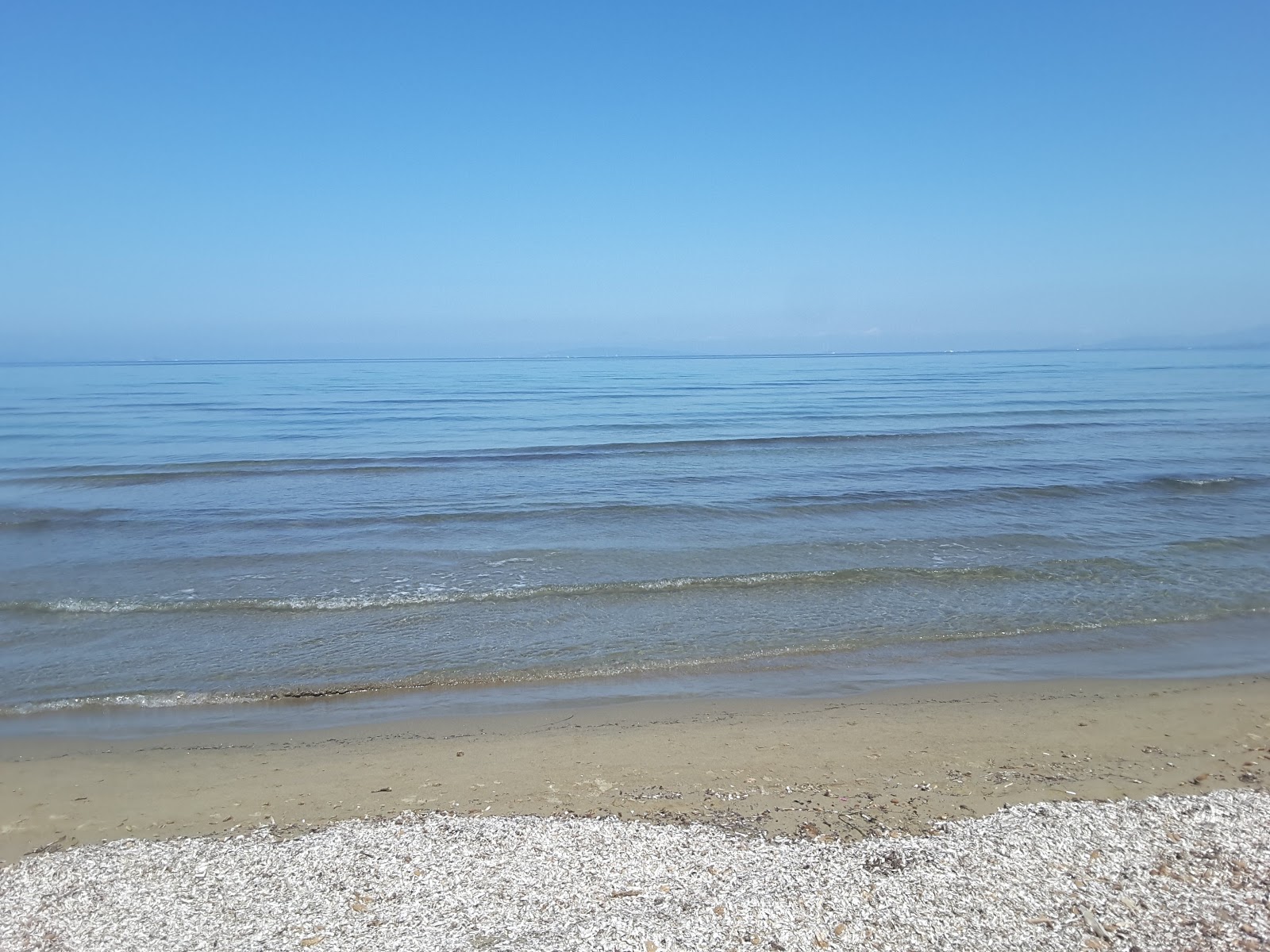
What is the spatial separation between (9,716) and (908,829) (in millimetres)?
9044

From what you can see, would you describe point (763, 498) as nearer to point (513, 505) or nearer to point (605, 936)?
point (513, 505)

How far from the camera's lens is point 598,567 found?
1312 centimetres

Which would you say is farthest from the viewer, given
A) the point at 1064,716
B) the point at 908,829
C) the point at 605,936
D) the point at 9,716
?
the point at 9,716

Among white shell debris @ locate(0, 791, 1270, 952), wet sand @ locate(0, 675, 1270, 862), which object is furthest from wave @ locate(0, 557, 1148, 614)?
white shell debris @ locate(0, 791, 1270, 952)

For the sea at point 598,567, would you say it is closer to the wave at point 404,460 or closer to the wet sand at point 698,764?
the wave at point 404,460

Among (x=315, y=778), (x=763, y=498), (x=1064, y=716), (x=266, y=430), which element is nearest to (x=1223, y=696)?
(x=1064, y=716)

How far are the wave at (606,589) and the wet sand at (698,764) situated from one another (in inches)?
147

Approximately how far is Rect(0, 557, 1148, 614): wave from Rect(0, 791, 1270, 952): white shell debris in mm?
5867

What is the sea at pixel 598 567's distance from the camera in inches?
352

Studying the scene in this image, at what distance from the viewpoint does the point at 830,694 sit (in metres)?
8.38

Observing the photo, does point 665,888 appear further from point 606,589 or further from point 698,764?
point 606,589

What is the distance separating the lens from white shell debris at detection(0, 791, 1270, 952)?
4.48 metres

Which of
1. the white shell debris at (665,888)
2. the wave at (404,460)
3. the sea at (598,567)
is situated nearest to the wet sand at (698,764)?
the white shell debris at (665,888)

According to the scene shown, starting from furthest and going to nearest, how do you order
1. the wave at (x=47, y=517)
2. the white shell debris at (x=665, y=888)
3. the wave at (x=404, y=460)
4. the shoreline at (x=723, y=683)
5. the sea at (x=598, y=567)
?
the wave at (x=404, y=460), the wave at (x=47, y=517), the sea at (x=598, y=567), the shoreline at (x=723, y=683), the white shell debris at (x=665, y=888)
